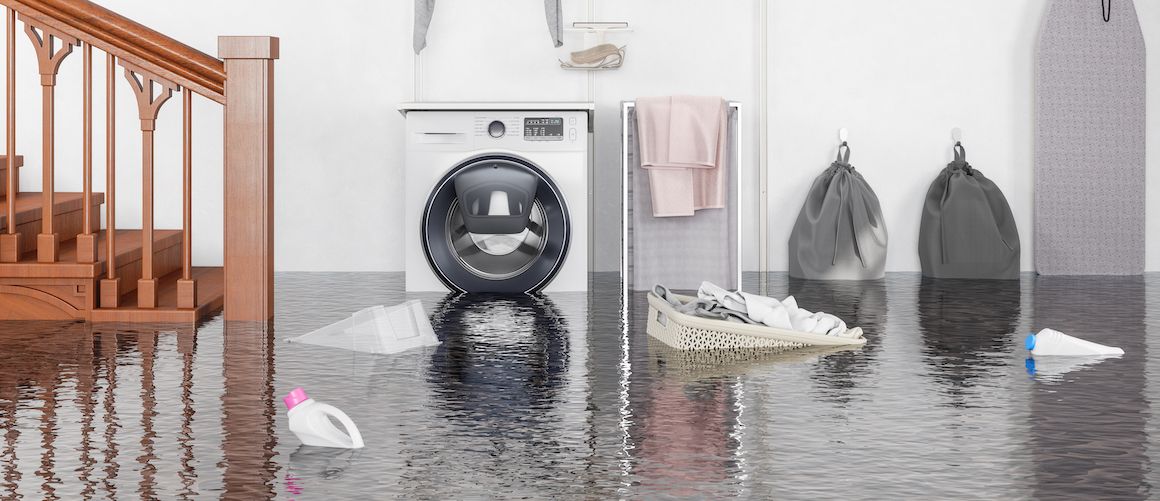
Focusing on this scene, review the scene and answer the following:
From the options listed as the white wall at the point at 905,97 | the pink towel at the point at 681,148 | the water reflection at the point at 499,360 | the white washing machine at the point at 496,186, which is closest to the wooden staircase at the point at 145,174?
the water reflection at the point at 499,360

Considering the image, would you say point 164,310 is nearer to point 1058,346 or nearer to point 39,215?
point 39,215

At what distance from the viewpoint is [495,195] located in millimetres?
4441

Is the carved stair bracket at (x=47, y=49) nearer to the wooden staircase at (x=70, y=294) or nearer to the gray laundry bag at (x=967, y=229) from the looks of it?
the wooden staircase at (x=70, y=294)

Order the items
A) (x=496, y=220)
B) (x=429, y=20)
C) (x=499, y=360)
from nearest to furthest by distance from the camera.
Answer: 1. (x=499, y=360)
2. (x=496, y=220)
3. (x=429, y=20)

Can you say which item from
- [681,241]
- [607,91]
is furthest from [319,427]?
[607,91]

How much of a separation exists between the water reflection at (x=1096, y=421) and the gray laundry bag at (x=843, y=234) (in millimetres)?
1316

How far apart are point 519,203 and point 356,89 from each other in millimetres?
1274

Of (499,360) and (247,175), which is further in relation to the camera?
(247,175)

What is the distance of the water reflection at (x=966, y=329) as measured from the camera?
267cm

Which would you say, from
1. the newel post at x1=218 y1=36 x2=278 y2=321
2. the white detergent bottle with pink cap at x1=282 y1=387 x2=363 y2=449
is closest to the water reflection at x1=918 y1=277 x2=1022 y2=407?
the white detergent bottle with pink cap at x1=282 y1=387 x2=363 y2=449

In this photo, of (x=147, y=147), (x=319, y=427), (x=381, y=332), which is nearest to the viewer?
(x=319, y=427)

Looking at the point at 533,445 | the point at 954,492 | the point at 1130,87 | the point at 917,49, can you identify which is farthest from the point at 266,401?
the point at 1130,87

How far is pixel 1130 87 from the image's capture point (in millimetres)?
5156

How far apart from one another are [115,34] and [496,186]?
148cm
